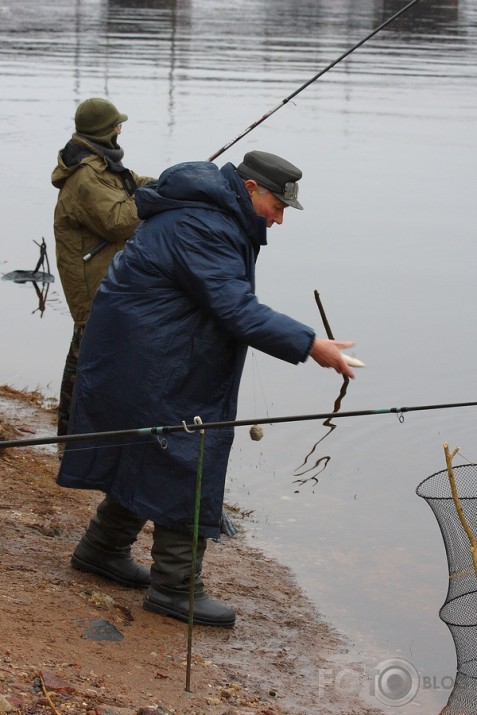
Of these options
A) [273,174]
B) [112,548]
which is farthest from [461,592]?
[273,174]

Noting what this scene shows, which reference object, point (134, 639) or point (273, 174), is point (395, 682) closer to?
point (134, 639)

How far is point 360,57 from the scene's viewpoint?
3553cm

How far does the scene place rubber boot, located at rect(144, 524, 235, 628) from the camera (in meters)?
5.07

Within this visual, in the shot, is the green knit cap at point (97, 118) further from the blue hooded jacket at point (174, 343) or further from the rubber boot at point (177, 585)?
the rubber boot at point (177, 585)

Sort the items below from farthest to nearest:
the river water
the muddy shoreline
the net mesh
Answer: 1. the river water
2. the net mesh
3. the muddy shoreline

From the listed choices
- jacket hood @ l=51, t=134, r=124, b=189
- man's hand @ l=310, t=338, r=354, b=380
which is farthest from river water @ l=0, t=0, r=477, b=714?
jacket hood @ l=51, t=134, r=124, b=189

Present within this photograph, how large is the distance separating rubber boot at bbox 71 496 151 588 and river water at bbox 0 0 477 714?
3.22ft

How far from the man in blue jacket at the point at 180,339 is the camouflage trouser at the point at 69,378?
1774mm

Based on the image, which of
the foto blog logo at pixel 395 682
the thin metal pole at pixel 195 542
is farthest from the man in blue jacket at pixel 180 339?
the foto blog logo at pixel 395 682

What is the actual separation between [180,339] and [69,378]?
230 cm

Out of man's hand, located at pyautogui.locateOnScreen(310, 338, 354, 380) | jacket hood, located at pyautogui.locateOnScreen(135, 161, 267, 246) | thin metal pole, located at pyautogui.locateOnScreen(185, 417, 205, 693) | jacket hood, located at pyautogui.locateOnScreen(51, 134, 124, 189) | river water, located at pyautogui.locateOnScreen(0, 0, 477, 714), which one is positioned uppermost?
jacket hood, located at pyautogui.locateOnScreen(135, 161, 267, 246)

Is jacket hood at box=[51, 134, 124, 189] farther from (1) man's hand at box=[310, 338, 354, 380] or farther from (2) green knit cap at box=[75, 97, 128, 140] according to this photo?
(1) man's hand at box=[310, 338, 354, 380]

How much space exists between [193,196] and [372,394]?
4.48m

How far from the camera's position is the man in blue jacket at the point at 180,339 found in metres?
4.71
